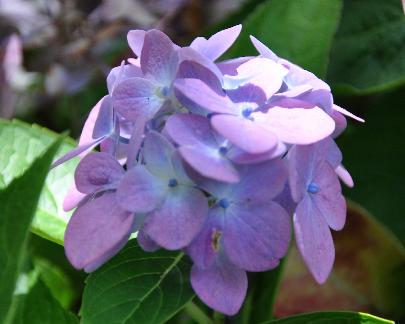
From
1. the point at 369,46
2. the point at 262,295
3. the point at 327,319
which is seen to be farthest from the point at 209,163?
the point at 369,46

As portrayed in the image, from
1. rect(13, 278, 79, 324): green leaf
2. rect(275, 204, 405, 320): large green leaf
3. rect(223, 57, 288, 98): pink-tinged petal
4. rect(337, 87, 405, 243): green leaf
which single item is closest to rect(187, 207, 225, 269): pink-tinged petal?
rect(223, 57, 288, 98): pink-tinged petal

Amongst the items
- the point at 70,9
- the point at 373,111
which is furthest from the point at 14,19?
the point at 373,111

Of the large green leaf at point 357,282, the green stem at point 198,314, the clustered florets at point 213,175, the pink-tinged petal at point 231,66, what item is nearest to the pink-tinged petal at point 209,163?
the clustered florets at point 213,175

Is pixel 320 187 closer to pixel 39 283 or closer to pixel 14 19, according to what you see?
pixel 39 283

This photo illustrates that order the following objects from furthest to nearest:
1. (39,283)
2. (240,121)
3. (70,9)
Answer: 1. (70,9)
2. (39,283)
3. (240,121)

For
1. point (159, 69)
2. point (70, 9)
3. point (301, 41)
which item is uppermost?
point (159, 69)

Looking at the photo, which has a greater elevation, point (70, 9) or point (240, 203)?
point (240, 203)

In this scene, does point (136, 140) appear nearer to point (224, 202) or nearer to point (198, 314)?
point (224, 202)
